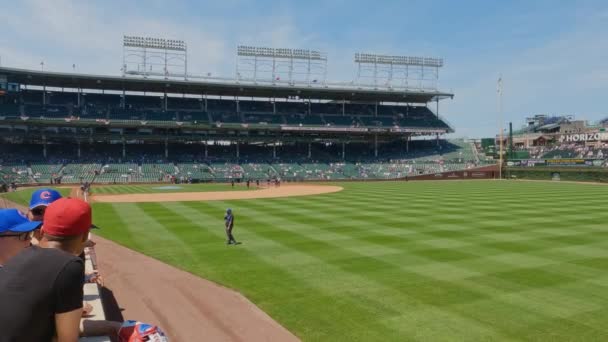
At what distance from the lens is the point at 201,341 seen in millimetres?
7711

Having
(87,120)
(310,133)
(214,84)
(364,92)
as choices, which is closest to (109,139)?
(87,120)

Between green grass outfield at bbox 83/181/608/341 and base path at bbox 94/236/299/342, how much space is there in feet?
1.41

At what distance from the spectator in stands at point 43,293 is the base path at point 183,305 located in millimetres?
5277

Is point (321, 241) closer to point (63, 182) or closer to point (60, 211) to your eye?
point (60, 211)

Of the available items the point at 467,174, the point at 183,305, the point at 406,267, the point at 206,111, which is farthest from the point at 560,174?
the point at 183,305

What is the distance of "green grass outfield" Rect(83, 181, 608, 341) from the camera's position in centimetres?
819

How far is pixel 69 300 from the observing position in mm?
2922

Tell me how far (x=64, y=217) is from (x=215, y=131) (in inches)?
2744

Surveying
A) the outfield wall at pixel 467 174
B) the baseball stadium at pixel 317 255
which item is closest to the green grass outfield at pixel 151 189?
the baseball stadium at pixel 317 255

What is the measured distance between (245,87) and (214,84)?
17.4 feet

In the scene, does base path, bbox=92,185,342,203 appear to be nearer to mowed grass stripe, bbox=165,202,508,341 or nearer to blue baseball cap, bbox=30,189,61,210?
mowed grass stripe, bbox=165,202,508,341

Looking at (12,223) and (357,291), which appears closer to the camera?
(12,223)

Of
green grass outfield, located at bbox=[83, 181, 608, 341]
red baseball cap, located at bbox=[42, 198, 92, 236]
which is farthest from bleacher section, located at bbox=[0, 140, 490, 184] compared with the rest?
red baseball cap, located at bbox=[42, 198, 92, 236]

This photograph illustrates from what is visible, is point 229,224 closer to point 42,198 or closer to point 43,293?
point 42,198
